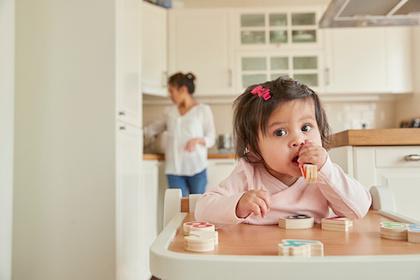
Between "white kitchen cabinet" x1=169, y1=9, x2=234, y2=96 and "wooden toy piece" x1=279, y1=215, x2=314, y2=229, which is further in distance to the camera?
"white kitchen cabinet" x1=169, y1=9, x2=234, y2=96

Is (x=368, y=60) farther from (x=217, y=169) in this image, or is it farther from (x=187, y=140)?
(x=187, y=140)

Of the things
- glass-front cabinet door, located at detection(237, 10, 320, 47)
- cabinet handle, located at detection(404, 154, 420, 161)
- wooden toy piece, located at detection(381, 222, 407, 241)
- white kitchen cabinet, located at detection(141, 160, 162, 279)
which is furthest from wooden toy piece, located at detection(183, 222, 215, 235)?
glass-front cabinet door, located at detection(237, 10, 320, 47)

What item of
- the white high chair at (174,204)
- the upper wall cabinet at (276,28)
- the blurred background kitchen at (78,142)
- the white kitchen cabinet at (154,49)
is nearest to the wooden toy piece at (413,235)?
the white high chair at (174,204)

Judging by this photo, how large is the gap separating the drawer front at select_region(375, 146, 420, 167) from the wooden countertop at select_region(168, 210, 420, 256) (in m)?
0.76

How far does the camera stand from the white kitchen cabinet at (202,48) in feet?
11.2

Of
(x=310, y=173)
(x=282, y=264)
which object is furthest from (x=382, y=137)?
(x=282, y=264)

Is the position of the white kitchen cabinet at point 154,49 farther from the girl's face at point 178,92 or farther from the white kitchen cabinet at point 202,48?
the girl's face at point 178,92

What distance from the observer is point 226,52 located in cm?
342

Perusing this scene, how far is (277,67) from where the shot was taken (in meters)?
3.44

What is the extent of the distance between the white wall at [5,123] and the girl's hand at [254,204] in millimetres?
862

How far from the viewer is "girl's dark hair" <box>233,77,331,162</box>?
88 cm

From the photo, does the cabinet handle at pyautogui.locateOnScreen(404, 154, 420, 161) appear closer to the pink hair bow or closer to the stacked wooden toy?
the pink hair bow

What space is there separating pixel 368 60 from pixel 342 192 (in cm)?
284

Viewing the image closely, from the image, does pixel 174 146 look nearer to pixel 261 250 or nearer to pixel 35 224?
pixel 35 224
